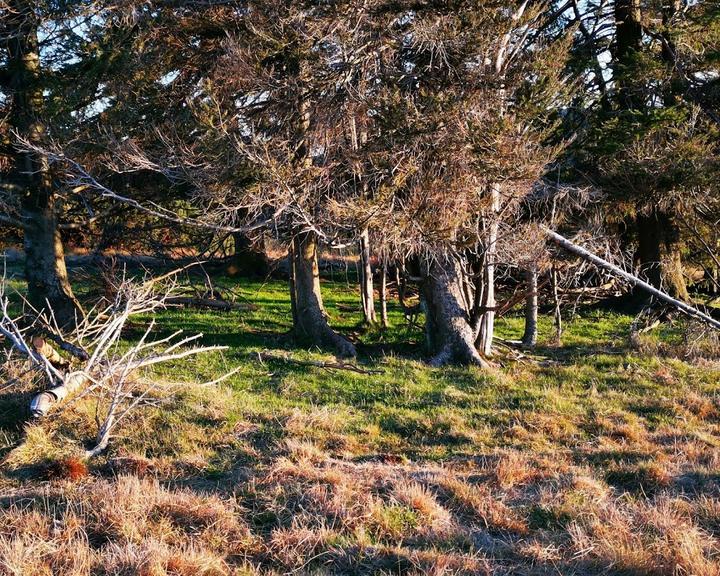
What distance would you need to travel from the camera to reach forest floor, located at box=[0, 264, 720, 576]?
4.57 meters

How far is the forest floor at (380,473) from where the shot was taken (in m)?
4.57

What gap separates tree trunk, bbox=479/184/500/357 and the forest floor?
716 millimetres

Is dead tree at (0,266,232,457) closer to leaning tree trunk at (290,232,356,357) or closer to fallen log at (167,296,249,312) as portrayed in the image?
leaning tree trunk at (290,232,356,357)

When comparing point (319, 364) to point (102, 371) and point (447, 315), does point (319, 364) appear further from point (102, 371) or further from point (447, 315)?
point (102, 371)

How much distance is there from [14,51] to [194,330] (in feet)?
19.0

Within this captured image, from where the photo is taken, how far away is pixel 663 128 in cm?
1238

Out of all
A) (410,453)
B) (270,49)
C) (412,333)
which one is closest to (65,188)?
(270,49)

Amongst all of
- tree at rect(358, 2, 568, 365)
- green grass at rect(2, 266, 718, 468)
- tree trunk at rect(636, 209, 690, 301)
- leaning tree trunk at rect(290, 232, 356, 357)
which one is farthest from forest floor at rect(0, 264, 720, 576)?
tree trunk at rect(636, 209, 690, 301)

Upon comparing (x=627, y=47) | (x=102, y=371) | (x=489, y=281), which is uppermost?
(x=627, y=47)

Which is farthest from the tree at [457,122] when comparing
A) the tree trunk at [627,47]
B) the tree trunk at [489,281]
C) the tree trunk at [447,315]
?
the tree trunk at [627,47]

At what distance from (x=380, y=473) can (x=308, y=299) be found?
262 inches

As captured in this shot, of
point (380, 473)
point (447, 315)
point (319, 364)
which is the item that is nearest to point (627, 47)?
point (447, 315)

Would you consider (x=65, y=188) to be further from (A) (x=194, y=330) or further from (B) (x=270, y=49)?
(B) (x=270, y=49)

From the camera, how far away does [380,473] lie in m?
6.24
